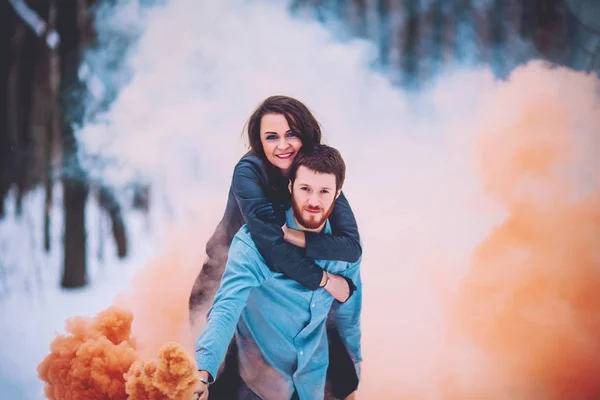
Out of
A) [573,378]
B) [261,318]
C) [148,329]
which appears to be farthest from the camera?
[573,378]

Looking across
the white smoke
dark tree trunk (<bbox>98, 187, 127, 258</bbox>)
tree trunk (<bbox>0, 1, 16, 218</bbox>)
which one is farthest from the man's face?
tree trunk (<bbox>0, 1, 16, 218</bbox>)

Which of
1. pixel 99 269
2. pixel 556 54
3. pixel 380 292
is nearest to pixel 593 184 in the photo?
pixel 556 54

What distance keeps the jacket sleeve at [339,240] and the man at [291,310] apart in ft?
0.17

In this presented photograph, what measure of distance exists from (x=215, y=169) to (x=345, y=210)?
0.69 meters

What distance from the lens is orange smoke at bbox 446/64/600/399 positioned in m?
2.73

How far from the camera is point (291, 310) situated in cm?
228

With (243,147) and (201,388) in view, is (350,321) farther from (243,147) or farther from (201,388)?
(243,147)

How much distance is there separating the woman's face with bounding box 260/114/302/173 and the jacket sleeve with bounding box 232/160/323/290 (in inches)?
5.9

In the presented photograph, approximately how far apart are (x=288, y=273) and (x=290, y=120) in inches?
26.7

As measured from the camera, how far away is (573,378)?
2.79 meters

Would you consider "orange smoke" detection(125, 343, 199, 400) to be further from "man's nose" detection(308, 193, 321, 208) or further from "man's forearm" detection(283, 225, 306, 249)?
"man's nose" detection(308, 193, 321, 208)

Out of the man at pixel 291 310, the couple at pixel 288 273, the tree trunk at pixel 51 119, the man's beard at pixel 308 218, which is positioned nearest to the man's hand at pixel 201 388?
the couple at pixel 288 273

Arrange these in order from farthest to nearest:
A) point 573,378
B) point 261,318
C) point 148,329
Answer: point 573,378
point 148,329
point 261,318

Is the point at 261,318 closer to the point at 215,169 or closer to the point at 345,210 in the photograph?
the point at 345,210
